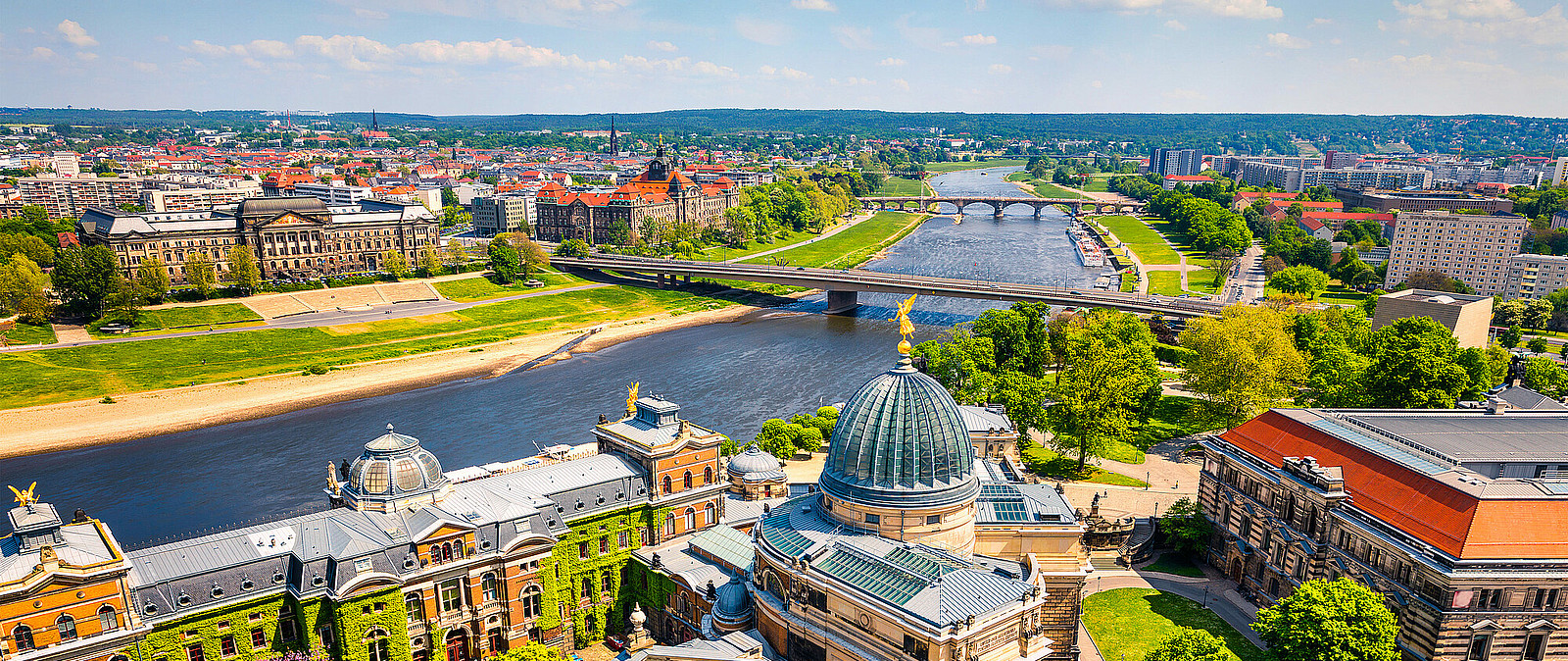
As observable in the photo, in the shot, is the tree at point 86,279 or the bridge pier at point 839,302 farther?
the bridge pier at point 839,302

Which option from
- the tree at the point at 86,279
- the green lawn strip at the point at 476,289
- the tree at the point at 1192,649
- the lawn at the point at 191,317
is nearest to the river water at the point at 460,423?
the green lawn strip at the point at 476,289

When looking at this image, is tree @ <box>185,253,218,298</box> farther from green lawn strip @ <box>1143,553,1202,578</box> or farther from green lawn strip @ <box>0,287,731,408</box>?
green lawn strip @ <box>1143,553,1202,578</box>

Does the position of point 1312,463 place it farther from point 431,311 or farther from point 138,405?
point 431,311

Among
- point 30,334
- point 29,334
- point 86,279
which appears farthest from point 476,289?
point 29,334

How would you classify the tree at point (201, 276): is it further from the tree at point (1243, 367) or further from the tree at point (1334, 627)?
the tree at point (1334, 627)

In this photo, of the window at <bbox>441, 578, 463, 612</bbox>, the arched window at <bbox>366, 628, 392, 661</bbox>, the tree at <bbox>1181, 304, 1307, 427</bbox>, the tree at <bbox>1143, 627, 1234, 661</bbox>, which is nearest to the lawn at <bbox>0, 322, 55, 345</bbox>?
the arched window at <bbox>366, 628, 392, 661</bbox>
